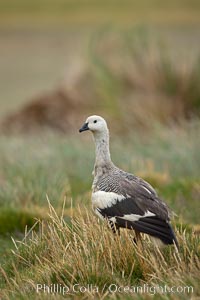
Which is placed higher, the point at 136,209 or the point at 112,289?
the point at 136,209

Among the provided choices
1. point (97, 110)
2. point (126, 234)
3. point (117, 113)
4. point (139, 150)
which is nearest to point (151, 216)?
point (126, 234)

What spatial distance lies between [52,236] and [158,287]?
61.1 inches

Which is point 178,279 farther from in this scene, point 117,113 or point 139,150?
point 117,113

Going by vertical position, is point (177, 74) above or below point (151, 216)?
above

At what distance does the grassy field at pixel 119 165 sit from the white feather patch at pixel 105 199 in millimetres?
175

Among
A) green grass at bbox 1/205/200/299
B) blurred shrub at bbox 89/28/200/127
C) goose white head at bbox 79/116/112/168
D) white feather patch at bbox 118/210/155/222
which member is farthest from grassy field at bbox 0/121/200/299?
blurred shrub at bbox 89/28/200/127

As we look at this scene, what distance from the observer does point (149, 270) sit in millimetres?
6973

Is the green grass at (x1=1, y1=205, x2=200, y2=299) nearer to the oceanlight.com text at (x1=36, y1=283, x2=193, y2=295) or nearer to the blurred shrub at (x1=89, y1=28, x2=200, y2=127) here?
the oceanlight.com text at (x1=36, y1=283, x2=193, y2=295)

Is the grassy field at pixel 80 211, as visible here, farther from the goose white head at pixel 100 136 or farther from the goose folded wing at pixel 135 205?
the goose white head at pixel 100 136

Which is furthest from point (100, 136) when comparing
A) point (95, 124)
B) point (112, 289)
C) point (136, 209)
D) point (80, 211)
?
point (112, 289)

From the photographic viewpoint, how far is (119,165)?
13734 millimetres

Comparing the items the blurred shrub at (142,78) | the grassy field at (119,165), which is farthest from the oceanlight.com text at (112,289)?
the blurred shrub at (142,78)

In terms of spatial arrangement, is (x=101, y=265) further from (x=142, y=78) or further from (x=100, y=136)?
(x=142, y=78)

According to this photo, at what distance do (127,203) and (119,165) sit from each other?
6250 mm
